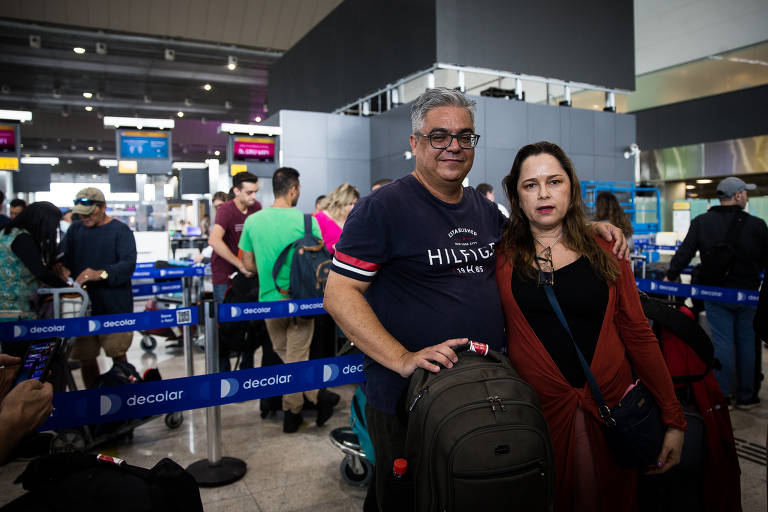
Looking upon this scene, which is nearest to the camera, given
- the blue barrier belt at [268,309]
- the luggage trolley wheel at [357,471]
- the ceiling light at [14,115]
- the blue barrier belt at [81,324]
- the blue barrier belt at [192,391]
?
the blue barrier belt at [192,391]

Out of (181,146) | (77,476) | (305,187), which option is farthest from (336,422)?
(181,146)

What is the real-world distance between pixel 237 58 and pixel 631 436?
16413 mm

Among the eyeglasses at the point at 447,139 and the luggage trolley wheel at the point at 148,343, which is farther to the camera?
the luggage trolley wheel at the point at 148,343

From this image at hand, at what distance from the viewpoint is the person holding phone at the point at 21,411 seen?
4.40ft

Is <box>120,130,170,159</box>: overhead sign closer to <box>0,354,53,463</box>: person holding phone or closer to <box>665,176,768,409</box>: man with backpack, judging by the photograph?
<box>665,176,768,409</box>: man with backpack

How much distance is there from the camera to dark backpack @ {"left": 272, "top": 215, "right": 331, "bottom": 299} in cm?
390

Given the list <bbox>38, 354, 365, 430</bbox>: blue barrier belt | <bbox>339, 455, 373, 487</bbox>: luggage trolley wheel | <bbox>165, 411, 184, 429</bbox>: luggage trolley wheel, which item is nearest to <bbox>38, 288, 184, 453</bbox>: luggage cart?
<bbox>165, 411, 184, 429</bbox>: luggage trolley wheel

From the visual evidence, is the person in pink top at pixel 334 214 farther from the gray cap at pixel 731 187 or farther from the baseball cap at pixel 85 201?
the gray cap at pixel 731 187

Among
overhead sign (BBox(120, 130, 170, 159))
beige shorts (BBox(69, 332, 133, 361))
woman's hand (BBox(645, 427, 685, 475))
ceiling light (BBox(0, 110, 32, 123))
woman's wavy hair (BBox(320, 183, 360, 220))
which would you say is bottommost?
beige shorts (BBox(69, 332, 133, 361))

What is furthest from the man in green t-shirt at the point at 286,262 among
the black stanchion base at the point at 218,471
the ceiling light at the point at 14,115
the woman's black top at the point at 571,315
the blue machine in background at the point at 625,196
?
the ceiling light at the point at 14,115

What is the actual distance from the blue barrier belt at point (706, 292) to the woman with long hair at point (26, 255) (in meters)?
4.70

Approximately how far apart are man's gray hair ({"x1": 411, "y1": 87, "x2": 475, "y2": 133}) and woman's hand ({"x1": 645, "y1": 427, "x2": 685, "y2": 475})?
1264mm

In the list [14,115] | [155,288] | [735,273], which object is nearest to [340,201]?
[735,273]

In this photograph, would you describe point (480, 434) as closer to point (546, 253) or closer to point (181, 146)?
point (546, 253)
